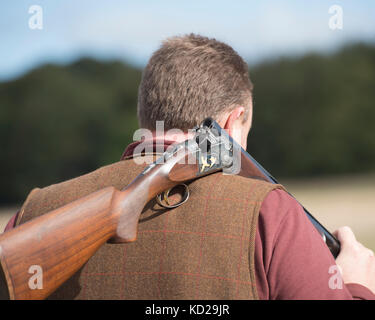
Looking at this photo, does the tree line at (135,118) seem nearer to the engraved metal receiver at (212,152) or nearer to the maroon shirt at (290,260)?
the engraved metal receiver at (212,152)

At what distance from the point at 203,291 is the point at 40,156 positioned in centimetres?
3412

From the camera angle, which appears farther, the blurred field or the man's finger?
the blurred field

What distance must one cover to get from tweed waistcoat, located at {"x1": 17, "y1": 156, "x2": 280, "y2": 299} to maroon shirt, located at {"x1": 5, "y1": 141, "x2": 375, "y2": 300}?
0.17 ft

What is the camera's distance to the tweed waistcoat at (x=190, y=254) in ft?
8.09

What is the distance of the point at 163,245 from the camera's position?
2.58 m

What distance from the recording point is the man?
243 centimetres

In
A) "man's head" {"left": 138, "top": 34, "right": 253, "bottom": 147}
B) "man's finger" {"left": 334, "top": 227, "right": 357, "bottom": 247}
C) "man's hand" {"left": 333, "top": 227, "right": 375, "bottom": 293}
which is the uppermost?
"man's head" {"left": 138, "top": 34, "right": 253, "bottom": 147}

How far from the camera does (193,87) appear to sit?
9.61 ft

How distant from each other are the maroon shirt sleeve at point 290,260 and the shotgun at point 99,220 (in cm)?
46

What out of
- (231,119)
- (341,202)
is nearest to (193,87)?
(231,119)

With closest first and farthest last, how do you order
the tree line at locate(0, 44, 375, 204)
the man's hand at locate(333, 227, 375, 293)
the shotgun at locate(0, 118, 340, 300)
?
the shotgun at locate(0, 118, 340, 300) < the man's hand at locate(333, 227, 375, 293) < the tree line at locate(0, 44, 375, 204)

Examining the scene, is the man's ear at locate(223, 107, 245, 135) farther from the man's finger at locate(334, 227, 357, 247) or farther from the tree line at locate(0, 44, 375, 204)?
the tree line at locate(0, 44, 375, 204)

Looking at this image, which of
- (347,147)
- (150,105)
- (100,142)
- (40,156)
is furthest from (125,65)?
(150,105)

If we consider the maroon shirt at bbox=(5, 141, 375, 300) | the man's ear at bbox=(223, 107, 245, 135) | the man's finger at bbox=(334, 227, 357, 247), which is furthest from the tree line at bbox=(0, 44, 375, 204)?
the maroon shirt at bbox=(5, 141, 375, 300)
